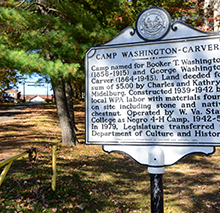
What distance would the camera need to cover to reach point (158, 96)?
2879mm

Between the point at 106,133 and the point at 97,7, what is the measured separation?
8553 mm

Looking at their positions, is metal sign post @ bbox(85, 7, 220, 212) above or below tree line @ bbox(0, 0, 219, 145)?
below

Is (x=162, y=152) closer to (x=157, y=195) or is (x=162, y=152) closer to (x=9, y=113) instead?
(x=157, y=195)

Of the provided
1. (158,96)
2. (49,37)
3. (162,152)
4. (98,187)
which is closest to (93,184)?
(98,187)

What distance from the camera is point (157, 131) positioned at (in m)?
2.83

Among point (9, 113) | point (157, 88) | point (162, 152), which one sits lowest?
point (9, 113)

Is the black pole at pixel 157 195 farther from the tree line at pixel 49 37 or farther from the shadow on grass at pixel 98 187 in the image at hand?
the tree line at pixel 49 37

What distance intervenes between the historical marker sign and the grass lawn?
2838 millimetres

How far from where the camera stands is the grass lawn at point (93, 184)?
16.5 feet

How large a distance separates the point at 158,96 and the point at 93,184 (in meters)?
4.59

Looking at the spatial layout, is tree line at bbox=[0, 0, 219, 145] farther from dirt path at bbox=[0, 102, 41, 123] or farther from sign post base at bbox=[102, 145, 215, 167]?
dirt path at bbox=[0, 102, 41, 123]

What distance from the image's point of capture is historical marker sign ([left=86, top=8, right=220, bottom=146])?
2754 millimetres

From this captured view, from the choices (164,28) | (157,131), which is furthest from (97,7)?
(157,131)

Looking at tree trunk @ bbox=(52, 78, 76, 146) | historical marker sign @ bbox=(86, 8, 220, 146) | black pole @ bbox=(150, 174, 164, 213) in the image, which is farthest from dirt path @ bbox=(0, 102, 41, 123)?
black pole @ bbox=(150, 174, 164, 213)
